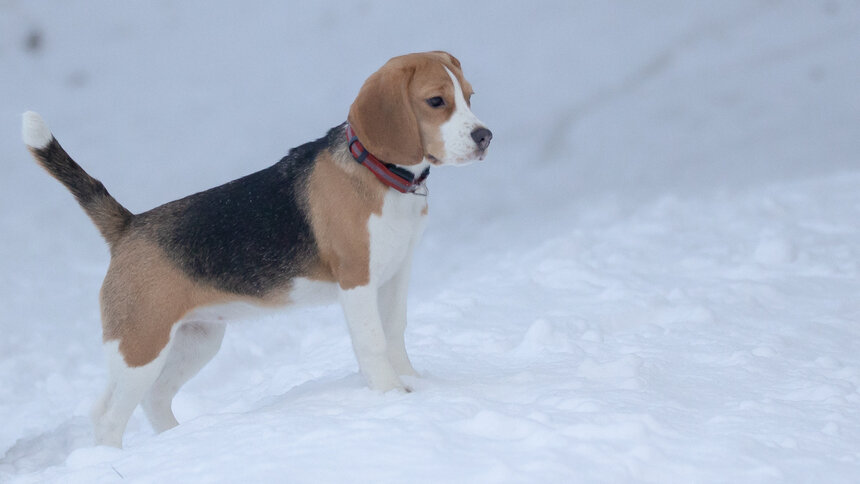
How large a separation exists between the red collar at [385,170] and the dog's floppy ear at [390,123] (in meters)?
0.07

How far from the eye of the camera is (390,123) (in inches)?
161

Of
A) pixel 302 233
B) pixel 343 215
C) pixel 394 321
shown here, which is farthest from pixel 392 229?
→ pixel 394 321

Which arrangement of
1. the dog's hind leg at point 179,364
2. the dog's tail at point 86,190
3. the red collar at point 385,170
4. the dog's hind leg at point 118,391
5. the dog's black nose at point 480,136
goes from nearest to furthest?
the dog's black nose at point 480,136 → the red collar at point 385,170 → the dog's hind leg at point 118,391 → the dog's tail at point 86,190 → the dog's hind leg at point 179,364

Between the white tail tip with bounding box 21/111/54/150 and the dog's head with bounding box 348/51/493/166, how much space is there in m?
1.51

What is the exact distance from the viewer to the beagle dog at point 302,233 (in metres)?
4.12

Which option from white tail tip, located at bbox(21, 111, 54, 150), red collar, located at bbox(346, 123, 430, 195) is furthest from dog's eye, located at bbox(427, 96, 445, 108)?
white tail tip, located at bbox(21, 111, 54, 150)

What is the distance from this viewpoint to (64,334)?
6.64m

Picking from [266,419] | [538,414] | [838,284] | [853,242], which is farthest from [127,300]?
[853,242]

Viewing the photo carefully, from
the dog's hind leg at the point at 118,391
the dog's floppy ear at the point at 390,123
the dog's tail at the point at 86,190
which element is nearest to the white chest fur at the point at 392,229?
the dog's floppy ear at the point at 390,123

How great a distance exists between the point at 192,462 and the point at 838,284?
4756mm

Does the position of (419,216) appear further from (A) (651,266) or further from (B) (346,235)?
(A) (651,266)

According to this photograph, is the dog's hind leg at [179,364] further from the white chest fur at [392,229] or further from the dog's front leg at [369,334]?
the white chest fur at [392,229]

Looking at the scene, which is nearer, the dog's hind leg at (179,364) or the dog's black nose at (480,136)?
the dog's black nose at (480,136)

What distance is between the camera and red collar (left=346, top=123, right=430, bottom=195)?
13.6ft
